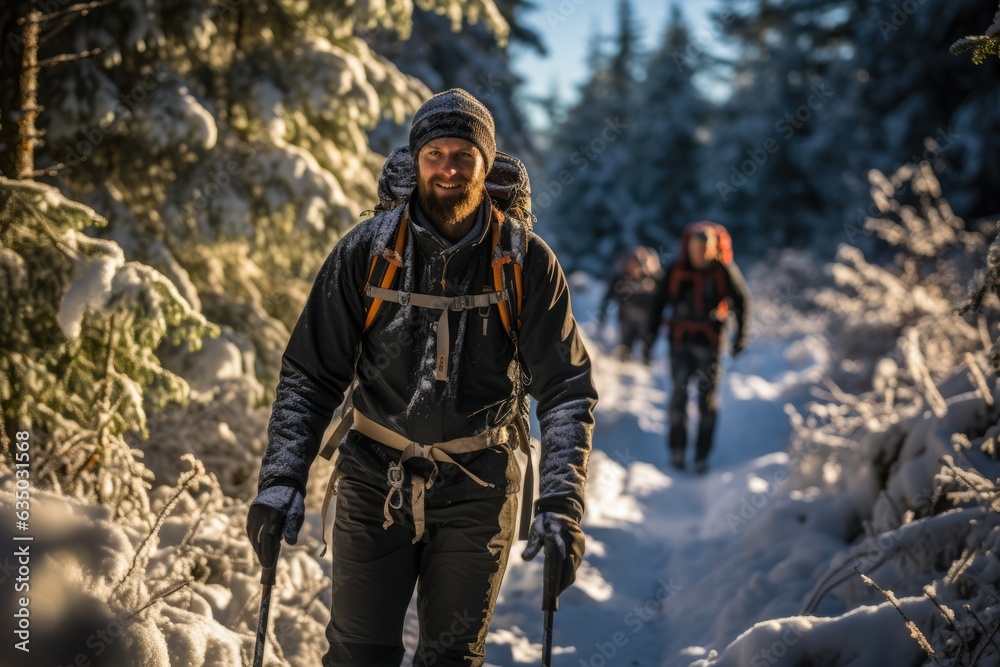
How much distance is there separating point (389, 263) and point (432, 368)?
0.42 m

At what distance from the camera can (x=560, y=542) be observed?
277cm

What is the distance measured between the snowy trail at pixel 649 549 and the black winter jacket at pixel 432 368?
2.03m

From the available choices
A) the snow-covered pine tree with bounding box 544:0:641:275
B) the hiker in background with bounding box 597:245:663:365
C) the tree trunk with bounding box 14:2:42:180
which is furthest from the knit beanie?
the snow-covered pine tree with bounding box 544:0:641:275

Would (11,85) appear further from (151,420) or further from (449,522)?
(449,522)

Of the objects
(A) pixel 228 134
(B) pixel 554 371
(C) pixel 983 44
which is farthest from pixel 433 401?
(A) pixel 228 134

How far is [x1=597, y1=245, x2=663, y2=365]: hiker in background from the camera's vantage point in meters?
14.3

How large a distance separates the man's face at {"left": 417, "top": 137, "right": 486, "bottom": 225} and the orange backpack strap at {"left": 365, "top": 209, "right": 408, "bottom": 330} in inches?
5.3

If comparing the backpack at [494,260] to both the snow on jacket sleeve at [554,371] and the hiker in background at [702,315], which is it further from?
the hiker in background at [702,315]

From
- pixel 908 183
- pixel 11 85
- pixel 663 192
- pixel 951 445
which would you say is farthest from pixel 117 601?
pixel 663 192

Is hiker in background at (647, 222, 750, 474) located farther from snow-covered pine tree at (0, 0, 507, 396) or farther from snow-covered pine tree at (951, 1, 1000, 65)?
snow-covered pine tree at (951, 1, 1000, 65)

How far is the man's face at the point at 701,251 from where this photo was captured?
28.3 feet

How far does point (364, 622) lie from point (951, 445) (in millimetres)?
3880

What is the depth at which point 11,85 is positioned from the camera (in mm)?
4188

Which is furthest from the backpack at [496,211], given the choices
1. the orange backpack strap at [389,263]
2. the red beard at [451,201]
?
the red beard at [451,201]
